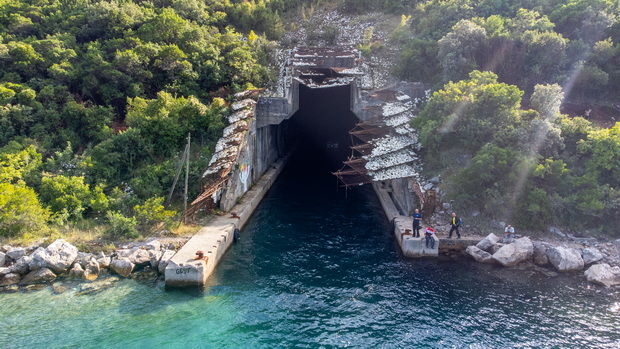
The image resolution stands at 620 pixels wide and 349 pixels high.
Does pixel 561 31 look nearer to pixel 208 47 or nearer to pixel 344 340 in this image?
pixel 208 47

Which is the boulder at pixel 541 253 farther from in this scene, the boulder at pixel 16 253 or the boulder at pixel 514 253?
the boulder at pixel 16 253

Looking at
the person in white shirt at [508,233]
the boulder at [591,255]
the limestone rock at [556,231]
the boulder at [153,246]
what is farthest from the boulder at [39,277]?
the boulder at [591,255]

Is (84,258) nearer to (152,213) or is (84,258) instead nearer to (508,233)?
(152,213)

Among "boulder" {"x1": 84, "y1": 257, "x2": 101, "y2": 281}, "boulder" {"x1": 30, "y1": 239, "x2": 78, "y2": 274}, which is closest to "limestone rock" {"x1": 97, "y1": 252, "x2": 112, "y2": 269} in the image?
"boulder" {"x1": 84, "y1": 257, "x2": 101, "y2": 281}

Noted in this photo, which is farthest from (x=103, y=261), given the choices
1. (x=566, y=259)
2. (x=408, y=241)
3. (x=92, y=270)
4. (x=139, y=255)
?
(x=566, y=259)

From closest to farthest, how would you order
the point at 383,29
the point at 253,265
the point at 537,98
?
the point at 253,265, the point at 537,98, the point at 383,29

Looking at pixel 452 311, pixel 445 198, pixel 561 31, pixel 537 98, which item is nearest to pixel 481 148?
pixel 445 198
